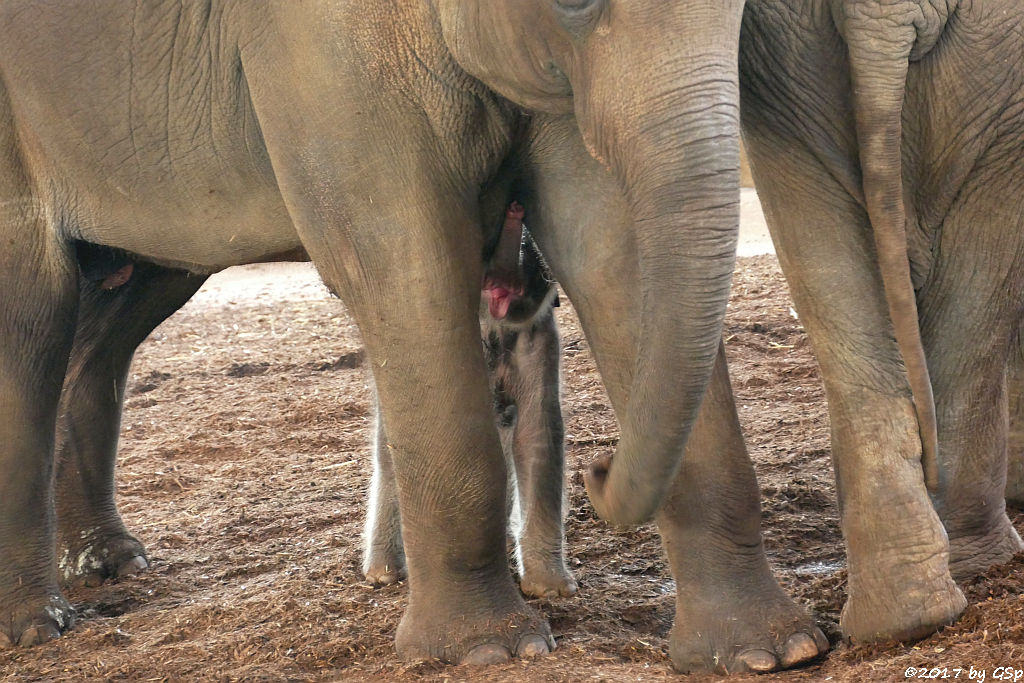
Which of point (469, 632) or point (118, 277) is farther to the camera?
point (118, 277)

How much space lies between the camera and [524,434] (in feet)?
15.2

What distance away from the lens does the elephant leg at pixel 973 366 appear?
3.46 metres

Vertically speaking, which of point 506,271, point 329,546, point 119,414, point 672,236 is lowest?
point 329,546

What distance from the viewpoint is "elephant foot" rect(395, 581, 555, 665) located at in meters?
3.64

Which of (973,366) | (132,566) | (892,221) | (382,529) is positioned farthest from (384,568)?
(892,221)

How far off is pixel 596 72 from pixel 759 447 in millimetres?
3017

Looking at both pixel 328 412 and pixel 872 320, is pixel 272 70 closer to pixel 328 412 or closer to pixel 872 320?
pixel 872 320

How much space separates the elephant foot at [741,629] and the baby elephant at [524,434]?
91 cm

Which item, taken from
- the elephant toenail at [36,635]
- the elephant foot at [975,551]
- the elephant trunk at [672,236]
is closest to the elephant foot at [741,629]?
the elephant foot at [975,551]

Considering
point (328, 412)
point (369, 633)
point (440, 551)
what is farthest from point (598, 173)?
point (328, 412)

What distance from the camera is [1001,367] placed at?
357cm

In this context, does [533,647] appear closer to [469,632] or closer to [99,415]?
[469,632]

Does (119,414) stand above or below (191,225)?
below

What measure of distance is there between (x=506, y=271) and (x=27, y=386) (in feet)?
4.66
